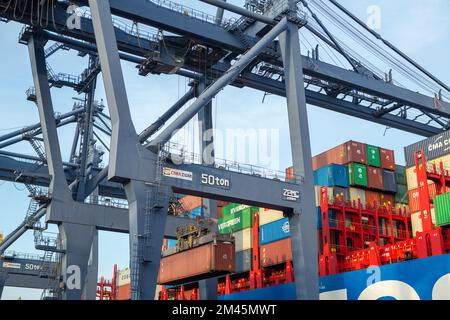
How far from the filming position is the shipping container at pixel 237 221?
31406 millimetres

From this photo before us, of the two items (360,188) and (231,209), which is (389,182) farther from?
(231,209)

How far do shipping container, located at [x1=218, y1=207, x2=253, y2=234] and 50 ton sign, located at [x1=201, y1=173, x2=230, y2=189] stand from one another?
10751 millimetres

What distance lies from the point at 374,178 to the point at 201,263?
14389 mm

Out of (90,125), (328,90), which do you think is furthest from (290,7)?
(90,125)

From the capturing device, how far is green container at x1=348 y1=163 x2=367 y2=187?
3062 cm

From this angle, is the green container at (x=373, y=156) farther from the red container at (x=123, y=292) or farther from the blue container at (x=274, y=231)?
the red container at (x=123, y=292)

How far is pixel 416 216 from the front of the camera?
25.8 meters

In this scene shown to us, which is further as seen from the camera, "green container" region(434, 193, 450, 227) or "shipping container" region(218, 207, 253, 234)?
"shipping container" region(218, 207, 253, 234)

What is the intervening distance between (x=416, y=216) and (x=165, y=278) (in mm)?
11745

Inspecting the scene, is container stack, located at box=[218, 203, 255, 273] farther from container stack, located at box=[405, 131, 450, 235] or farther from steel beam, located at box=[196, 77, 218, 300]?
container stack, located at box=[405, 131, 450, 235]

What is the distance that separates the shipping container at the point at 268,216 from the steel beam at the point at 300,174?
5.92 meters

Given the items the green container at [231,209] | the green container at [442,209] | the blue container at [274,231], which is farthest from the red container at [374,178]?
the green container at [442,209]

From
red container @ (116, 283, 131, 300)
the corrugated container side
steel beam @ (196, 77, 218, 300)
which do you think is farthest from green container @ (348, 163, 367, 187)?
the corrugated container side
